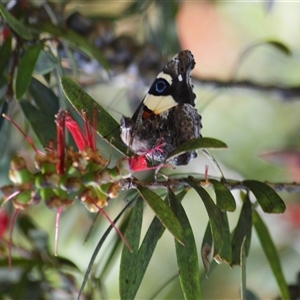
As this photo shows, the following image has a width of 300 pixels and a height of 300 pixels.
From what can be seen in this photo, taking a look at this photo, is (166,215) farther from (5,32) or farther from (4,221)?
(4,221)

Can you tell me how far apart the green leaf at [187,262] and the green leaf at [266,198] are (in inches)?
3.0

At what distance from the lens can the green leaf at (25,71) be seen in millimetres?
487

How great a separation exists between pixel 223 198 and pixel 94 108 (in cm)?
15

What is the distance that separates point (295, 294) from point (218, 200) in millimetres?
240

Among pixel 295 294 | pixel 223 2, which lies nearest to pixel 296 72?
pixel 223 2

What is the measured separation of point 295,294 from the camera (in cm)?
57

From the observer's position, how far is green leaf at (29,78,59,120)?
1.87 feet

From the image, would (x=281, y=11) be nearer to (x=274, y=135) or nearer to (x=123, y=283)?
(x=274, y=135)

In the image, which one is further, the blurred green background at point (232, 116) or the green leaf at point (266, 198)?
the blurred green background at point (232, 116)

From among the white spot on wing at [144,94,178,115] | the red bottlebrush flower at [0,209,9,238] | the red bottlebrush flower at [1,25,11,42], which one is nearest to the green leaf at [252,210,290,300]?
the white spot on wing at [144,94,178,115]

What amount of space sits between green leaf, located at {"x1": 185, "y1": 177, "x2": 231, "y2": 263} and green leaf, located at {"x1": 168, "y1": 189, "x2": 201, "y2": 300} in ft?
0.08

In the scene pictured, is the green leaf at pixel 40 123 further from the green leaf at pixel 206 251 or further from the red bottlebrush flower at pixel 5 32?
the green leaf at pixel 206 251

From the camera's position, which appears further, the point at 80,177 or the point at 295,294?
the point at 295,294

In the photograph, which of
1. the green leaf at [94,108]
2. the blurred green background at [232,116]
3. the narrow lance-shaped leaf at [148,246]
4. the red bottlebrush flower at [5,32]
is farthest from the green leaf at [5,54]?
the blurred green background at [232,116]
